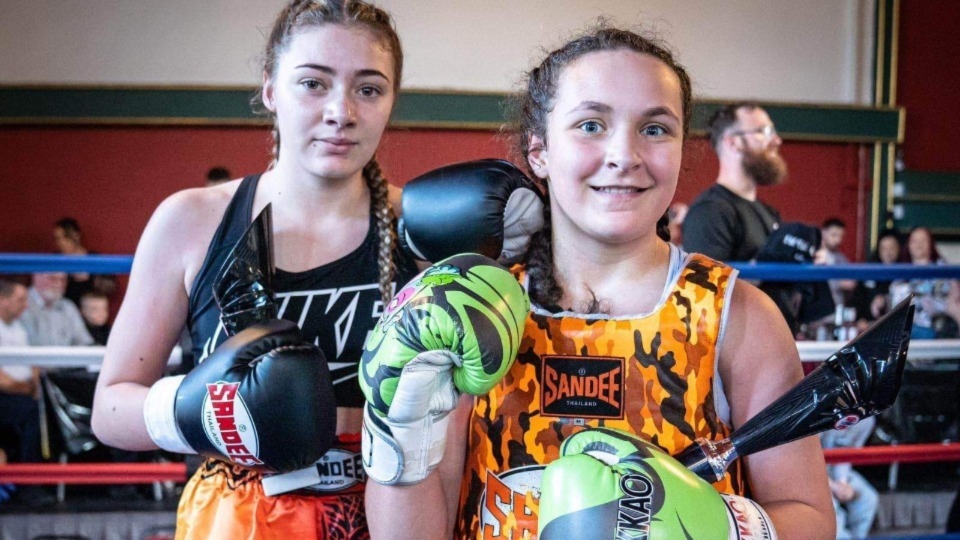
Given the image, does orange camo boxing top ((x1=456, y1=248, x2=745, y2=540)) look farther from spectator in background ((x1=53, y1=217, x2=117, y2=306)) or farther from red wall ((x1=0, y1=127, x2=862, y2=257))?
red wall ((x1=0, y1=127, x2=862, y2=257))

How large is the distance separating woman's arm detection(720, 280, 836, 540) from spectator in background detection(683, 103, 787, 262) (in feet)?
5.01

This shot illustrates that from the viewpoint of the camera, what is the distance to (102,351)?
2.08 metres

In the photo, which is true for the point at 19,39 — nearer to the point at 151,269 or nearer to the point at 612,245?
the point at 151,269

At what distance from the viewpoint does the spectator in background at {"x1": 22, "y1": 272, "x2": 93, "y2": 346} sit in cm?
370

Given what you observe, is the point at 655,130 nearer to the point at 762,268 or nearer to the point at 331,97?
the point at 331,97

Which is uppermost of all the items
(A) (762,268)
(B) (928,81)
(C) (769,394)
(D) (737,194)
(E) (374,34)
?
(B) (928,81)

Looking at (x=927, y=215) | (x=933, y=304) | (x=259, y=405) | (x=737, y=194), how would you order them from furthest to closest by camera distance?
(x=927, y=215)
(x=933, y=304)
(x=737, y=194)
(x=259, y=405)

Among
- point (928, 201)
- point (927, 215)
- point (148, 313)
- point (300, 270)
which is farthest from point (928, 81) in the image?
point (148, 313)

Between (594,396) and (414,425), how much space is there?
0.23m

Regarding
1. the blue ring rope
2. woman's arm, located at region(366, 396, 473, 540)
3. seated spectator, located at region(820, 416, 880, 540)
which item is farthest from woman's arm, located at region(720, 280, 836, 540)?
seated spectator, located at region(820, 416, 880, 540)

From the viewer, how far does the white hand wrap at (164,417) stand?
3.96 feet

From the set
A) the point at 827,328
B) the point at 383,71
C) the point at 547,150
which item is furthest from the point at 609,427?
the point at 827,328

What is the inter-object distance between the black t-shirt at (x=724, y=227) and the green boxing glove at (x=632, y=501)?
1734 millimetres

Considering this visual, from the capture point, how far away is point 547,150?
1.15 m
